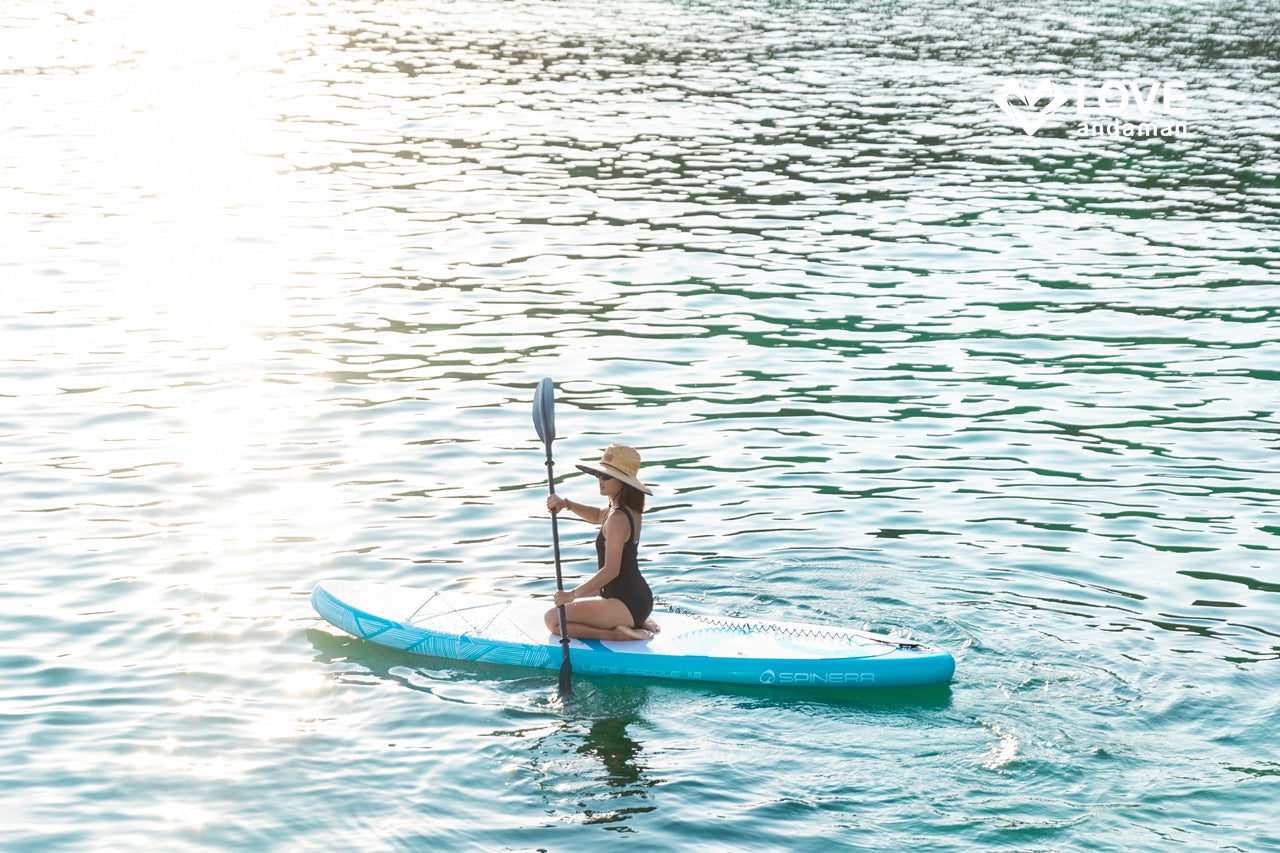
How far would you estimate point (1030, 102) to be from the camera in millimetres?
31766

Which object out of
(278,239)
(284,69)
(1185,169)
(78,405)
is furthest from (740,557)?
(284,69)

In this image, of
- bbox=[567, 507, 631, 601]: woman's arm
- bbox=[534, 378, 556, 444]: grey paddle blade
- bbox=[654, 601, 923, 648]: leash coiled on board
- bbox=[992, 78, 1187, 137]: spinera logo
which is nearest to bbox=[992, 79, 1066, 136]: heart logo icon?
bbox=[992, 78, 1187, 137]: spinera logo

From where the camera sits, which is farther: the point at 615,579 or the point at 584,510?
the point at 584,510

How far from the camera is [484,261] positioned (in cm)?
2112

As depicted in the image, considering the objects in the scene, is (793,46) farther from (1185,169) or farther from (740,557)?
(740,557)

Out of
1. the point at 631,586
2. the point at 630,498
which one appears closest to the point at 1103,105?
the point at 630,498

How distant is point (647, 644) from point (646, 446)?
441 centimetres

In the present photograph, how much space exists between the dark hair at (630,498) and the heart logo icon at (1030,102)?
69.7ft

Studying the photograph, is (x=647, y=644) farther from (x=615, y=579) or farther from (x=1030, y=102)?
(x=1030, y=102)

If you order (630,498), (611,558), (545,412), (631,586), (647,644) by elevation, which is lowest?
(647,644)

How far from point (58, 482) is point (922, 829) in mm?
8784

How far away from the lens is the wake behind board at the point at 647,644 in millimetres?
10328

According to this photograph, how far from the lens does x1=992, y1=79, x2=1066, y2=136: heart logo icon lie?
30453mm

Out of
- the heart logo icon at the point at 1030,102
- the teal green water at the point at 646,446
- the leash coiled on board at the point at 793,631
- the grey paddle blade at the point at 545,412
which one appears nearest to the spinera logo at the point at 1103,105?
the heart logo icon at the point at 1030,102
